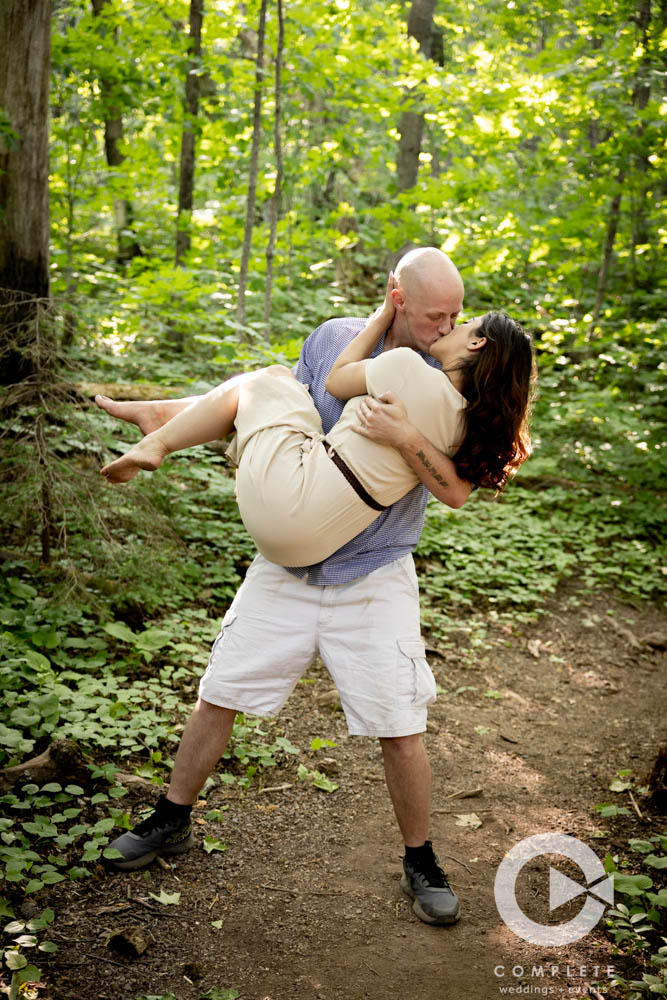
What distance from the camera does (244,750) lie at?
124 inches

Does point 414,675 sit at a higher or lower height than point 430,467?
lower

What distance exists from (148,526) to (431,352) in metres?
2.06

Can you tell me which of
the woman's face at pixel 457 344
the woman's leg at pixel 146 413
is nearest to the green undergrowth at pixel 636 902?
the woman's face at pixel 457 344

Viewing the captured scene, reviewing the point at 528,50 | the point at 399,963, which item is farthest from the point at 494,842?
the point at 528,50

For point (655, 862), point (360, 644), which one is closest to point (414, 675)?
point (360, 644)

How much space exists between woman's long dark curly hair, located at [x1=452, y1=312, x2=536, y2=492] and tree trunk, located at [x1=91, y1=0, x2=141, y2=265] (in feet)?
18.5

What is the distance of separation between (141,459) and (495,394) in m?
1.03

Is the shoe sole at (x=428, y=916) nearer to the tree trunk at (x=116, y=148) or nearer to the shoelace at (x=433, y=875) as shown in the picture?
the shoelace at (x=433, y=875)

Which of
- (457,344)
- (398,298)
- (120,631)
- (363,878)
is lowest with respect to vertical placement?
(363,878)

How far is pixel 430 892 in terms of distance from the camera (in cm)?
238

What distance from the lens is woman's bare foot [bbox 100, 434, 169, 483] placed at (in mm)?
2260

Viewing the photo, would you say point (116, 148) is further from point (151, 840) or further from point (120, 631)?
point (151, 840)

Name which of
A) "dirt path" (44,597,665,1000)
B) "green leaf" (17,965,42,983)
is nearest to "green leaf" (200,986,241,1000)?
"dirt path" (44,597,665,1000)

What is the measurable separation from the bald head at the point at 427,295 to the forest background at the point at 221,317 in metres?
1.83
